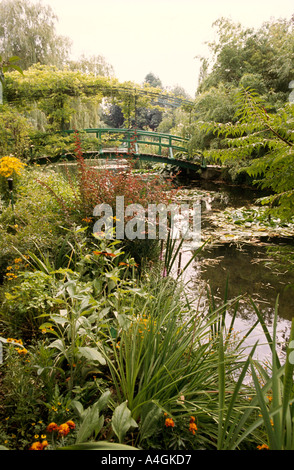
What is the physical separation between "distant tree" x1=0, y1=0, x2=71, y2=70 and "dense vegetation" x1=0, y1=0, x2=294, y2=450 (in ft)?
7.34

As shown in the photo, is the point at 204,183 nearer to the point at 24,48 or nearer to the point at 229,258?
the point at 229,258

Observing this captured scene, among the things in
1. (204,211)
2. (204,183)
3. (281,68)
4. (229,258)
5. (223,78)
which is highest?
(223,78)

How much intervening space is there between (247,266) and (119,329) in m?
2.65

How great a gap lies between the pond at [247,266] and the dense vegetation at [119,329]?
264 millimetres

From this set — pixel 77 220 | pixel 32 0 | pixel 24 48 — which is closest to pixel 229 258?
pixel 77 220

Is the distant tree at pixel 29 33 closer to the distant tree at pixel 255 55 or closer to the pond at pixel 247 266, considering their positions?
the distant tree at pixel 255 55

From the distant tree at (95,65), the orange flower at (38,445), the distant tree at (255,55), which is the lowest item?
the orange flower at (38,445)

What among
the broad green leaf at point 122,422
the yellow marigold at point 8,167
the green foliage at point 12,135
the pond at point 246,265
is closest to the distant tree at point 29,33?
the green foliage at point 12,135

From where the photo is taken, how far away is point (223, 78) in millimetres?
9469

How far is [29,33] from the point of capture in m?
9.27

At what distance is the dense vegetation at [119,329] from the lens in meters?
0.93
